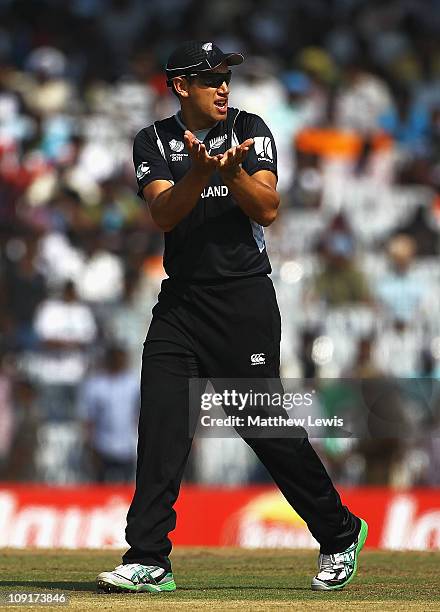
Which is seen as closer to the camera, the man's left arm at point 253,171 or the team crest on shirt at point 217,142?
the man's left arm at point 253,171

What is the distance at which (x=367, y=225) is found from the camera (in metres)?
15.2

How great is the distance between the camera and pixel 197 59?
21.1 feet

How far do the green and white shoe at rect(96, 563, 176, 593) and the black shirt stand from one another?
4.37 ft

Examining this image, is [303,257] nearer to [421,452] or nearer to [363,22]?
[421,452]

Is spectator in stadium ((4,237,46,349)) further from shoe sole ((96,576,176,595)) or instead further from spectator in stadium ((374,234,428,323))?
shoe sole ((96,576,176,595))

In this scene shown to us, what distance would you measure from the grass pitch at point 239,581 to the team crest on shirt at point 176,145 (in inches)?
79.9

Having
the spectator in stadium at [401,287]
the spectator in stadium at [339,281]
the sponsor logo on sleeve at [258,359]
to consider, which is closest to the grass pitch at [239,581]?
the sponsor logo on sleeve at [258,359]

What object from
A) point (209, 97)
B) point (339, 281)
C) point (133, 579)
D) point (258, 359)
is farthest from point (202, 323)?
point (339, 281)

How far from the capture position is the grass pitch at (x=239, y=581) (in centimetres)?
586

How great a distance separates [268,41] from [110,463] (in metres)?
8.24

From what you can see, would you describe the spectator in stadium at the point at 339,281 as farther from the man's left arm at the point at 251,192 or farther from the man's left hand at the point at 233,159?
the man's left hand at the point at 233,159

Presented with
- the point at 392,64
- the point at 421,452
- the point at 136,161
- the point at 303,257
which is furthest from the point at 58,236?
the point at 136,161

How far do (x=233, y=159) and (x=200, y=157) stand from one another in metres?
0.15

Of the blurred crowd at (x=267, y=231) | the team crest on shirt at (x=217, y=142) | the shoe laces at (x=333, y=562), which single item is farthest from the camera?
the blurred crowd at (x=267, y=231)
